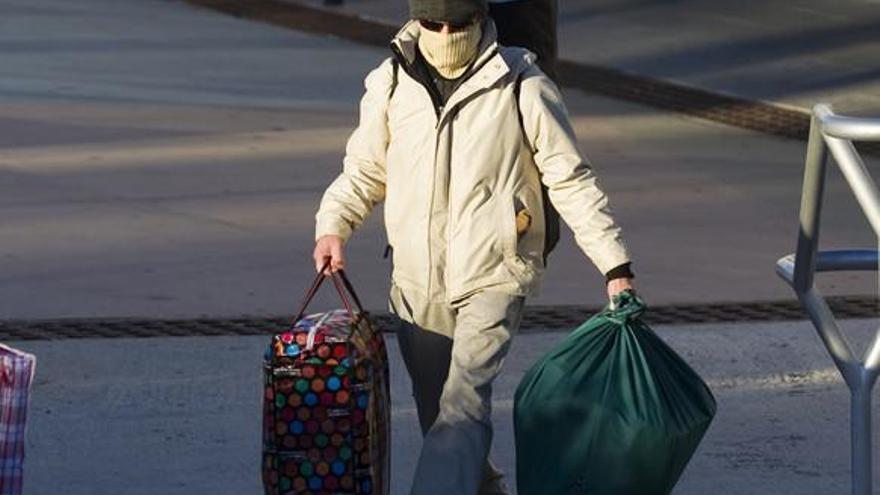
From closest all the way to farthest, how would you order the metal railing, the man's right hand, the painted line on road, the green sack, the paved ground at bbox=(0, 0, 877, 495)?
the metal railing, the green sack, the man's right hand, the paved ground at bbox=(0, 0, 877, 495), the painted line on road

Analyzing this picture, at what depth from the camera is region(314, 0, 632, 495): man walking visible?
4.71 metres

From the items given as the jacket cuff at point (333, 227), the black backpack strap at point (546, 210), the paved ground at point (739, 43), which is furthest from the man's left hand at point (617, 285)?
the paved ground at point (739, 43)

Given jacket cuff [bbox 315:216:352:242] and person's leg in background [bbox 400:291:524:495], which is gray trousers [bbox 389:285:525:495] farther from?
jacket cuff [bbox 315:216:352:242]

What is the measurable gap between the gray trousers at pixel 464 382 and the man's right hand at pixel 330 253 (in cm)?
19

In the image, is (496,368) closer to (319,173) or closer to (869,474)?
(869,474)

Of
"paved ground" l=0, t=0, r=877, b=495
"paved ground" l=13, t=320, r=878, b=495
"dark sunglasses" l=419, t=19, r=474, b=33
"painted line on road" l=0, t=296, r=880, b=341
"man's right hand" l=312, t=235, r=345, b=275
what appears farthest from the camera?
"painted line on road" l=0, t=296, r=880, b=341

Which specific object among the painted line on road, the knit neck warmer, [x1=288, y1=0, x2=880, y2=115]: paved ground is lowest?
[x1=288, y1=0, x2=880, y2=115]: paved ground

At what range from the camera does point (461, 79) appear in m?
4.77

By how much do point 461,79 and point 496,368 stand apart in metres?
0.67

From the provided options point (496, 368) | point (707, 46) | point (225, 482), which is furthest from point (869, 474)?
point (707, 46)

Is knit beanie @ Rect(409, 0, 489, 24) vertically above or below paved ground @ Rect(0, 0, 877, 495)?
above

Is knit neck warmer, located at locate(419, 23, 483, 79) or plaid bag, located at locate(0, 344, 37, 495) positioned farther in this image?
knit neck warmer, located at locate(419, 23, 483, 79)

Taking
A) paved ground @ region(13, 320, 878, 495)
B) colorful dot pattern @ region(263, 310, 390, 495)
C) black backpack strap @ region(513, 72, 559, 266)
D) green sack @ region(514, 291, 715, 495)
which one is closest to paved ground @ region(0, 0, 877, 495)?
paved ground @ region(13, 320, 878, 495)

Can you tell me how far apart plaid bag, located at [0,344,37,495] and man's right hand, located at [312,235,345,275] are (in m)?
0.88
